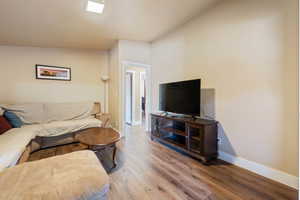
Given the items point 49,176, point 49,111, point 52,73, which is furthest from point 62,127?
point 49,176

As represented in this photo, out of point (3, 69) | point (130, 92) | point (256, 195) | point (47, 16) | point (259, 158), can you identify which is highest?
point (47, 16)

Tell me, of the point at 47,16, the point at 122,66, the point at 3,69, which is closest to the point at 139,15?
the point at 122,66

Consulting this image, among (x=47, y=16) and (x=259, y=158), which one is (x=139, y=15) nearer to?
(x=47, y=16)

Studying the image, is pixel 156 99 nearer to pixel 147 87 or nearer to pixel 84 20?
pixel 147 87

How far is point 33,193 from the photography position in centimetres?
93

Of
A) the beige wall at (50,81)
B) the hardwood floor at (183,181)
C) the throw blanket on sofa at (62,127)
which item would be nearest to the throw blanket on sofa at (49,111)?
the throw blanket on sofa at (62,127)

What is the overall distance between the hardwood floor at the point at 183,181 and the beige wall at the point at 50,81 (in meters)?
1.81

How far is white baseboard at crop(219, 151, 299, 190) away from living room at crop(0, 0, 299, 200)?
1cm

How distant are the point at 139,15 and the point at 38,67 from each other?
9.59ft

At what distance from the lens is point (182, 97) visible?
2711 millimetres

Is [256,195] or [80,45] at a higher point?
[80,45]

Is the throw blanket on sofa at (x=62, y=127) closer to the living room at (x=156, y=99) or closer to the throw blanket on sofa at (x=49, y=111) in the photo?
the living room at (x=156, y=99)

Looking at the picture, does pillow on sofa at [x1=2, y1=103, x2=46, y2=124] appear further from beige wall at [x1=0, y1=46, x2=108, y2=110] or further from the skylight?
the skylight

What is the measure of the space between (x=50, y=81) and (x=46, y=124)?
1359 mm
